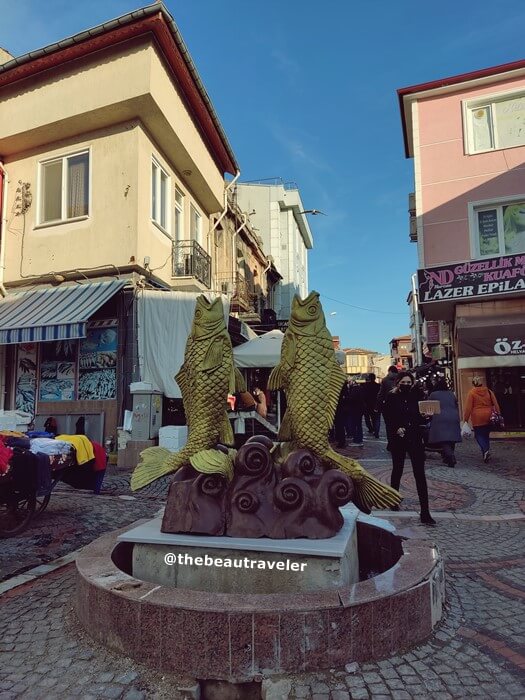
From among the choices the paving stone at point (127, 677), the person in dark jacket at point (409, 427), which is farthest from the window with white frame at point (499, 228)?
the paving stone at point (127, 677)

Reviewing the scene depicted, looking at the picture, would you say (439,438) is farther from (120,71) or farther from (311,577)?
(120,71)

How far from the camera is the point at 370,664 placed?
2703mm

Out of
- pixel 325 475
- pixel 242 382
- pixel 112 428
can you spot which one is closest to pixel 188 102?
pixel 112 428

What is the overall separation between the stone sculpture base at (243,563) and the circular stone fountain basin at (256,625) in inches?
14.4

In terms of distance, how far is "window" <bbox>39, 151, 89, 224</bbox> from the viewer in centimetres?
1266

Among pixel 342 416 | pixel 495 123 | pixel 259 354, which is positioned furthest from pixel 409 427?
pixel 495 123

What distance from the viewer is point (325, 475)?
3652 mm

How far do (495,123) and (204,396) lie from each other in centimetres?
1534

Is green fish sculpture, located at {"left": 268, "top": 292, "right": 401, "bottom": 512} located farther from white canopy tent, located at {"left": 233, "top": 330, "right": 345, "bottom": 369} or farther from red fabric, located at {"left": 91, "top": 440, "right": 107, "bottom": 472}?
white canopy tent, located at {"left": 233, "top": 330, "right": 345, "bottom": 369}

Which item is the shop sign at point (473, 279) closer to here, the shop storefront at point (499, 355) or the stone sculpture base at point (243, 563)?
the shop storefront at point (499, 355)

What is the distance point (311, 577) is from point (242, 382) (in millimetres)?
1644

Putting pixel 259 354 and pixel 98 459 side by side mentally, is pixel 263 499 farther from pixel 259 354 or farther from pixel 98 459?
pixel 259 354

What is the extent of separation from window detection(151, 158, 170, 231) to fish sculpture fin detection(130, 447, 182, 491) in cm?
989

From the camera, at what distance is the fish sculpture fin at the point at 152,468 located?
390 centimetres
